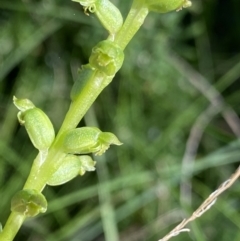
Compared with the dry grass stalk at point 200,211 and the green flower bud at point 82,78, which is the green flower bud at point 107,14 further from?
the dry grass stalk at point 200,211

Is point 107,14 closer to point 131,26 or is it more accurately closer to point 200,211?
point 131,26

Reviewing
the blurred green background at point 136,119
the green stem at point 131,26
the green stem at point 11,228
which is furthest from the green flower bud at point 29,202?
the blurred green background at point 136,119

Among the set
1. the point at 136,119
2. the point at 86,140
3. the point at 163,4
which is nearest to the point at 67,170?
the point at 86,140

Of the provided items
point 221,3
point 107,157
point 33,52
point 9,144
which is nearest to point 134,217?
point 107,157

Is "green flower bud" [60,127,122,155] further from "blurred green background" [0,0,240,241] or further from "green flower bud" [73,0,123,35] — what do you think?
"blurred green background" [0,0,240,241]

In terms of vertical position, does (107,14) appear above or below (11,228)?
above
